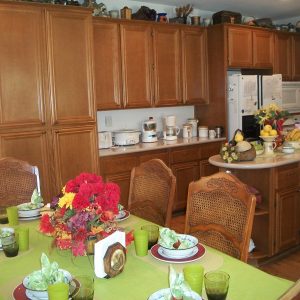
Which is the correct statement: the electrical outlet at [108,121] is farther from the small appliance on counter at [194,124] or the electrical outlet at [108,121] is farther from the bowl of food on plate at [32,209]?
the bowl of food on plate at [32,209]

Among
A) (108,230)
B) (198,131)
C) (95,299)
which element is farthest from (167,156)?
(95,299)

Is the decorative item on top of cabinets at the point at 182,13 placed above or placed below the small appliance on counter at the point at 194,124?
above

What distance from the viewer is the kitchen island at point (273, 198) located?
9.77 ft

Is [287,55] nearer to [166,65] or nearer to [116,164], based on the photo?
[166,65]

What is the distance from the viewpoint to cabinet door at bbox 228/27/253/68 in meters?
4.81

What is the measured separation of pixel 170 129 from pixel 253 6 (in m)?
2.11

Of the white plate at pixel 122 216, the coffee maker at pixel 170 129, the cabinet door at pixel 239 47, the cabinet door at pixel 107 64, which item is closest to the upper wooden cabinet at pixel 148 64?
the cabinet door at pixel 107 64

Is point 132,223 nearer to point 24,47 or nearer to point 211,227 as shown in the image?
point 211,227

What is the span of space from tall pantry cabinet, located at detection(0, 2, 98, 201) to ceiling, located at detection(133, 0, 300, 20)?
1719mm

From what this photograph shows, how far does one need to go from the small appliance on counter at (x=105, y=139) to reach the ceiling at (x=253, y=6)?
1807 mm

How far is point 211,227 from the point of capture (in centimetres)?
178

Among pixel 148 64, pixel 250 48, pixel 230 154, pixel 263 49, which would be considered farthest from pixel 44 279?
pixel 263 49

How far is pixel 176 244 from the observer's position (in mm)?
1510

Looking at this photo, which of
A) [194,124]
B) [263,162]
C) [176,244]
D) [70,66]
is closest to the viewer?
[176,244]
